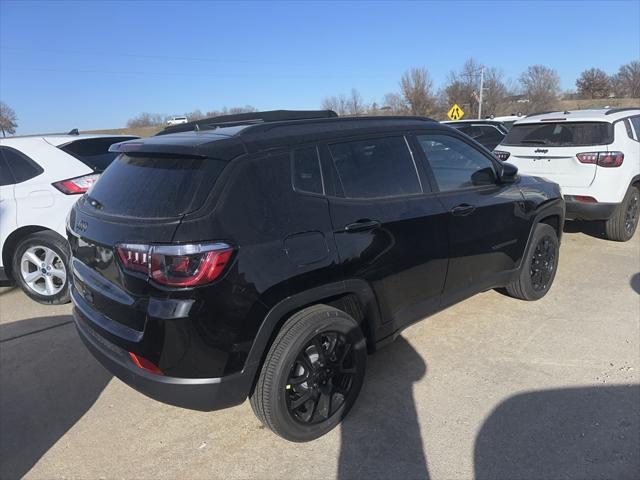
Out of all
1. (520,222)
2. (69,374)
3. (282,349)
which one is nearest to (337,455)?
(282,349)

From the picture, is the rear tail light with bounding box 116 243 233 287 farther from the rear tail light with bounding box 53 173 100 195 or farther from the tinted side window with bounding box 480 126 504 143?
the tinted side window with bounding box 480 126 504 143

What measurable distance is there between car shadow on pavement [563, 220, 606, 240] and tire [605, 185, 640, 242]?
0.34 metres

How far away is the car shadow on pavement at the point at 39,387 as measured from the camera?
9.30 feet

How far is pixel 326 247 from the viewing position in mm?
2602

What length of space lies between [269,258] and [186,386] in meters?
0.74

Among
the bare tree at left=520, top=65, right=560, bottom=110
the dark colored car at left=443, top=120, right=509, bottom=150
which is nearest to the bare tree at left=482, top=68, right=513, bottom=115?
the bare tree at left=520, top=65, right=560, bottom=110

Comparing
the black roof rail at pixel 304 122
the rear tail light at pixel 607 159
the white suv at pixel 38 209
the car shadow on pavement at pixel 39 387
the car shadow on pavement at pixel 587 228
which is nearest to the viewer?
the black roof rail at pixel 304 122

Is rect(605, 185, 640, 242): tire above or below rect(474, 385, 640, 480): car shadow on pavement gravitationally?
above

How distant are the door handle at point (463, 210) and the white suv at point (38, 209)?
143 inches

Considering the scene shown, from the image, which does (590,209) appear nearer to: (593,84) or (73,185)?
(73,185)

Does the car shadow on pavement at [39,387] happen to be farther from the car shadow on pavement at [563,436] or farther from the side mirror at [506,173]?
the side mirror at [506,173]

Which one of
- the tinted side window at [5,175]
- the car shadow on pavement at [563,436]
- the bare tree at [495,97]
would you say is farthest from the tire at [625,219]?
the bare tree at [495,97]

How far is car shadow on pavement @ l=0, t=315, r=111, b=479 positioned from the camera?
2.83m

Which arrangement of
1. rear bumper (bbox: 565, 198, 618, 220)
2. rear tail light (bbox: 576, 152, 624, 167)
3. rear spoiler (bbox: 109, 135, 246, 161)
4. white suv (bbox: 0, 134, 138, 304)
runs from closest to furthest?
rear spoiler (bbox: 109, 135, 246, 161) → white suv (bbox: 0, 134, 138, 304) → rear tail light (bbox: 576, 152, 624, 167) → rear bumper (bbox: 565, 198, 618, 220)
